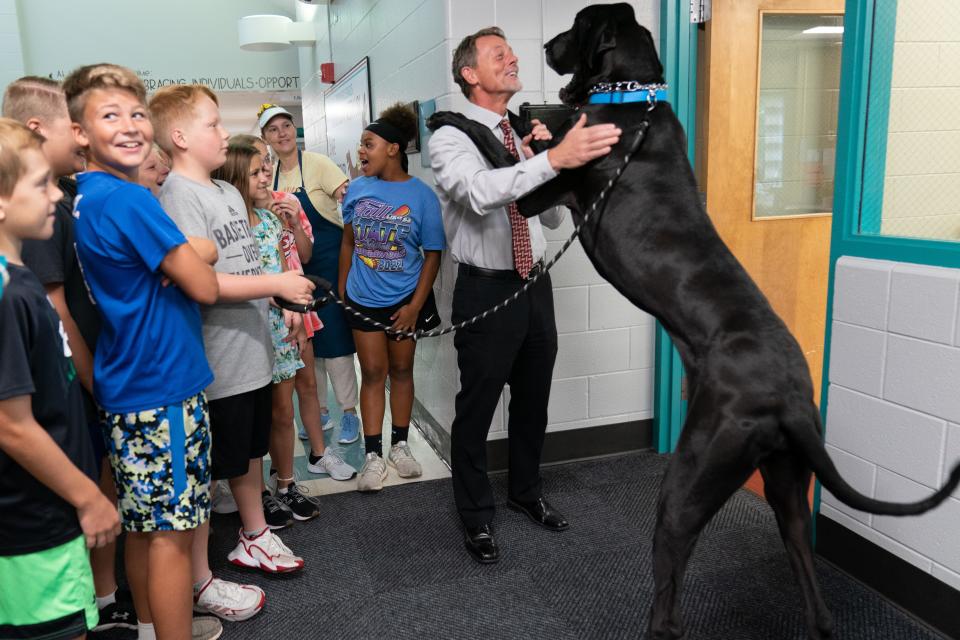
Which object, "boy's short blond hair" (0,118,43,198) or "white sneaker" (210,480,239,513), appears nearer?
"boy's short blond hair" (0,118,43,198)

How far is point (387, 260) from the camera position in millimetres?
2949

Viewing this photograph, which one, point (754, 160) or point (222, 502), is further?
point (754, 160)

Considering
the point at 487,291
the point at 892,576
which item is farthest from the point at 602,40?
the point at 892,576

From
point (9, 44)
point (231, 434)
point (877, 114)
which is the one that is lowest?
point (231, 434)

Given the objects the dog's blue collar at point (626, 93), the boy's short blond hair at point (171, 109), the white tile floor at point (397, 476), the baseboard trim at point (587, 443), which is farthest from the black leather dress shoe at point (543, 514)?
the boy's short blond hair at point (171, 109)

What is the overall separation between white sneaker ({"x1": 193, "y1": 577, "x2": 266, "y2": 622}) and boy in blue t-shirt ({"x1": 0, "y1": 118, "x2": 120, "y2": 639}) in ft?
2.61

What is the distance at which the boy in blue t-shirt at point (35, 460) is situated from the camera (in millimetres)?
1201

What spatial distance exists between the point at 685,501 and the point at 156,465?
4.01ft

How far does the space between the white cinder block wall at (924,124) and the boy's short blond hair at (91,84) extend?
214 cm

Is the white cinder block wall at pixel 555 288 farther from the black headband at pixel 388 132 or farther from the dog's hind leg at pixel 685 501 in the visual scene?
the dog's hind leg at pixel 685 501

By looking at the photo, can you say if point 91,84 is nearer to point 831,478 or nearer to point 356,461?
point 831,478

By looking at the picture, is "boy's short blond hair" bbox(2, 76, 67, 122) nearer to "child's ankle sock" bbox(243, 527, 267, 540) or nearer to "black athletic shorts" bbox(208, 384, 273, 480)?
"black athletic shorts" bbox(208, 384, 273, 480)

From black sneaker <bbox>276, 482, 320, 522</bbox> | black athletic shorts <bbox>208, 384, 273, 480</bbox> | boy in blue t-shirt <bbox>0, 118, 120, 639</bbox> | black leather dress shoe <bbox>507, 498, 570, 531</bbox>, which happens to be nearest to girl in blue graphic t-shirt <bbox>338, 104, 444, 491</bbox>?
black sneaker <bbox>276, 482, 320, 522</bbox>

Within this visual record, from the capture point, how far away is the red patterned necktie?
232 centimetres
